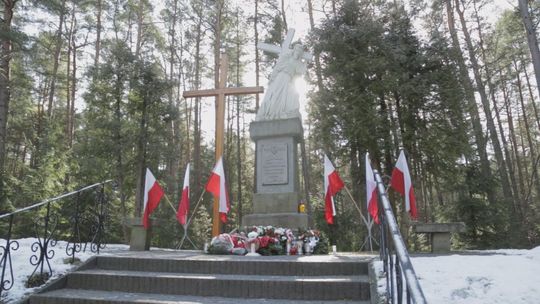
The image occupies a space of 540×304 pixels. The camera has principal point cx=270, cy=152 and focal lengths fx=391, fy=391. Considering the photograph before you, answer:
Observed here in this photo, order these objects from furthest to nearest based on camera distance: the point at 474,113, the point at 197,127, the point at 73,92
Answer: the point at 197,127 < the point at 73,92 < the point at 474,113

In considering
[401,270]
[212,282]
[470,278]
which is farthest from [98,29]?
[401,270]

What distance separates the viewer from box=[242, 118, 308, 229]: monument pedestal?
27.7ft

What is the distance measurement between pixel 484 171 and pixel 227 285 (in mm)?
11852

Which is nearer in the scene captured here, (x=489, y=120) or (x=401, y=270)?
(x=401, y=270)

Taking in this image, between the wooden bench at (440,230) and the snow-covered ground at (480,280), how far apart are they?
1.61 metres

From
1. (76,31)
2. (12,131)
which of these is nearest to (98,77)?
(76,31)

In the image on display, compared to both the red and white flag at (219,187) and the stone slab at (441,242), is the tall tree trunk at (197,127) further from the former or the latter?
the stone slab at (441,242)

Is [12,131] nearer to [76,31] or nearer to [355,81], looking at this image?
[76,31]

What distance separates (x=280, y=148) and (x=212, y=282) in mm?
4731

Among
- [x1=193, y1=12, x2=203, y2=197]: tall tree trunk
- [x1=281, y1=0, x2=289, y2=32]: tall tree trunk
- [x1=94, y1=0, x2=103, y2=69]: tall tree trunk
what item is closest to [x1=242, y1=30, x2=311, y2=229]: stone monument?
[x1=281, y1=0, x2=289, y2=32]: tall tree trunk

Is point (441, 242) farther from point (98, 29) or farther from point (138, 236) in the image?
point (98, 29)

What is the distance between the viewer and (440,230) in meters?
6.87

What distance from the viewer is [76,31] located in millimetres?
19297

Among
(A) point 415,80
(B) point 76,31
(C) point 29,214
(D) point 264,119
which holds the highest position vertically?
(B) point 76,31
